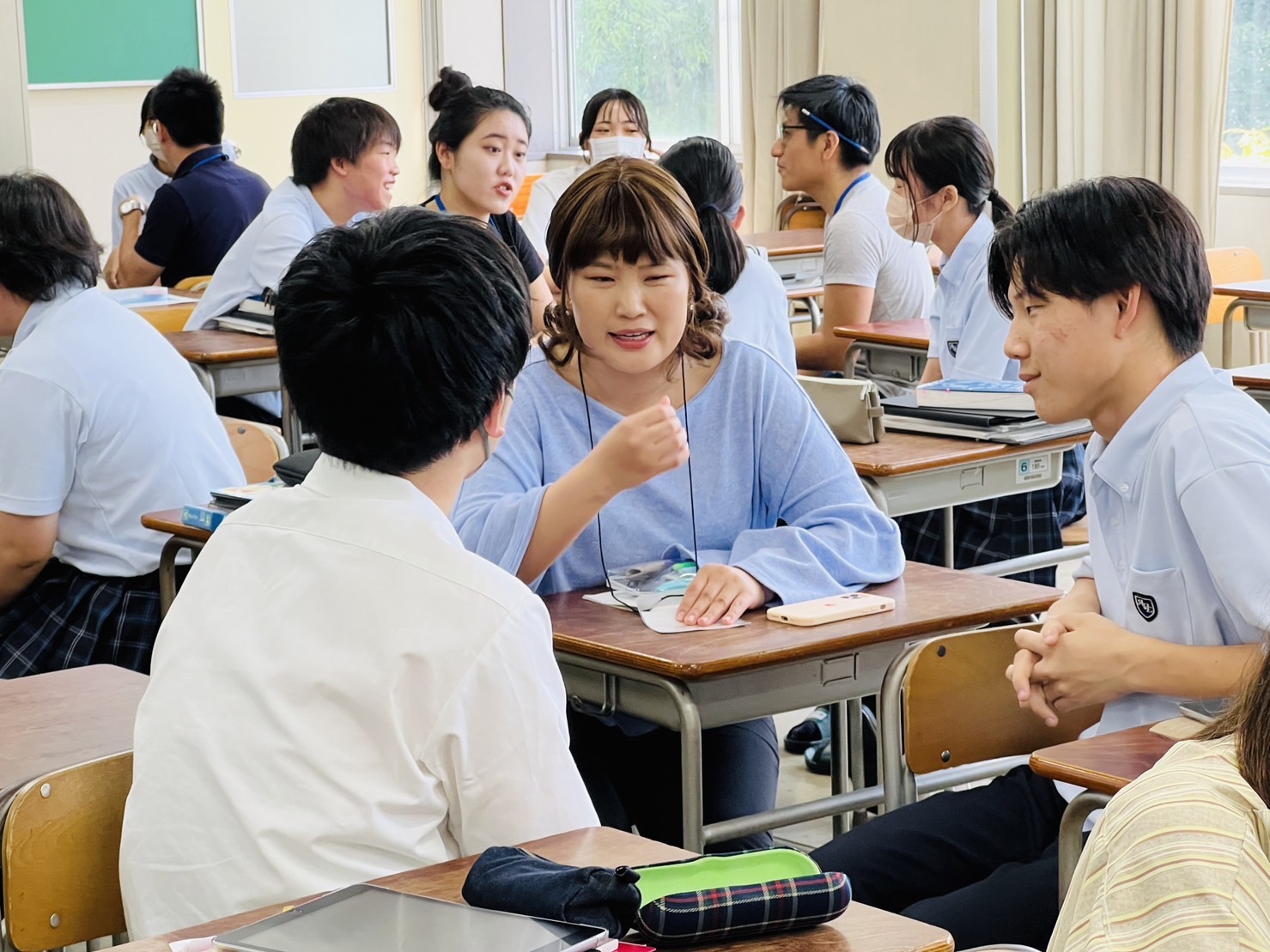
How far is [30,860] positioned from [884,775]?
A: 1.07 m

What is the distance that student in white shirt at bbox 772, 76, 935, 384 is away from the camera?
4.82 meters

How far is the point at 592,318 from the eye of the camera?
2385 millimetres

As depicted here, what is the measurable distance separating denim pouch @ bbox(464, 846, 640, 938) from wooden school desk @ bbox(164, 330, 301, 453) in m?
3.29

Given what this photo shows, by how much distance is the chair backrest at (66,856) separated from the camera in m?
1.51

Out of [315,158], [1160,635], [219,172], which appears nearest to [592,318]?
[1160,635]

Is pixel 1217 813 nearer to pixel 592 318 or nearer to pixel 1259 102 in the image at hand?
pixel 592 318

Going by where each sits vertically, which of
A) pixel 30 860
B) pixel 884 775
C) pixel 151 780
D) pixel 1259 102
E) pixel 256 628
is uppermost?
pixel 1259 102

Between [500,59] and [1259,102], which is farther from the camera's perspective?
[500,59]

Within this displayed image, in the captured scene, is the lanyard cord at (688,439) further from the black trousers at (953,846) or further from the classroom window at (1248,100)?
the classroom window at (1248,100)

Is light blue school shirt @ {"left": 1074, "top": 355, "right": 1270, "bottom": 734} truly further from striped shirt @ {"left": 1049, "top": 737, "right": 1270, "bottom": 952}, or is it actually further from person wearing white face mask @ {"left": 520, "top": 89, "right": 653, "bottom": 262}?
person wearing white face mask @ {"left": 520, "top": 89, "right": 653, "bottom": 262}

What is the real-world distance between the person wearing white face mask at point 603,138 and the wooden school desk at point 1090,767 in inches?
183

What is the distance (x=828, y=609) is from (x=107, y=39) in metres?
6.92

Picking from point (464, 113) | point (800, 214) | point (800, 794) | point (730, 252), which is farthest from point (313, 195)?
point (800, 214)

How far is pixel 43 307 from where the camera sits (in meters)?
2.84
